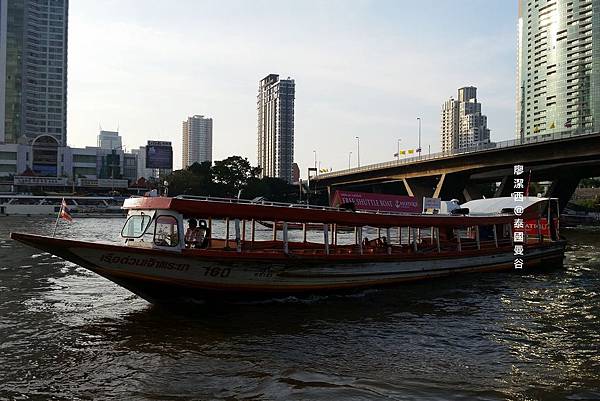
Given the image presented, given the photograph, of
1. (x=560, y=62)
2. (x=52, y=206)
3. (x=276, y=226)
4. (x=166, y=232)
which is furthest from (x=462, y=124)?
(x=166, y=232)

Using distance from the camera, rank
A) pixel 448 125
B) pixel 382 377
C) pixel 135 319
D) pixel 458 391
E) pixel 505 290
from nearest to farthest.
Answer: pixel 458 391, pixel 382 377, pixel 135 319, pixel 505 290, pixel 448 125

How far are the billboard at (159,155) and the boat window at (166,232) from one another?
97967 mm

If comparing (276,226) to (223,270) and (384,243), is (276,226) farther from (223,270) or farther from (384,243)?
(223,270)

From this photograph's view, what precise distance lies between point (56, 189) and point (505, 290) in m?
109

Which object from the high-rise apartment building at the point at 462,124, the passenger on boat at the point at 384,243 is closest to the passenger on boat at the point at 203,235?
the passenger on boat at the point at 384,243

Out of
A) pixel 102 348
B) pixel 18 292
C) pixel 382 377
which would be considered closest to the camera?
pixel 382 377

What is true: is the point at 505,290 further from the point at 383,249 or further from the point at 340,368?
the point at 340,368

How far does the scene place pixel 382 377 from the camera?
9.63m

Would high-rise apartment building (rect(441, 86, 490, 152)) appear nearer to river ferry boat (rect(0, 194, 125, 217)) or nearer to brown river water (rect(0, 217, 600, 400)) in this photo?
river ferry boat (rect(0, 194, 125, 217))

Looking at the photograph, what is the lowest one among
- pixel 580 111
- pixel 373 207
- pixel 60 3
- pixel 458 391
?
pixel 458 391

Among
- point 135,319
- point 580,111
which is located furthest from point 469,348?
point 580,111

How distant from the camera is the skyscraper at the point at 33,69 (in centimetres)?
14788

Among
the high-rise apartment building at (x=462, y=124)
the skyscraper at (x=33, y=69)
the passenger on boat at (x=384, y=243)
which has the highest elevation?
the skyscraper at (x=33, y=69)

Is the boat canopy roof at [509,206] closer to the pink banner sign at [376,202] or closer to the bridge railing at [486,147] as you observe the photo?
the pink banner sign at [376,202]
